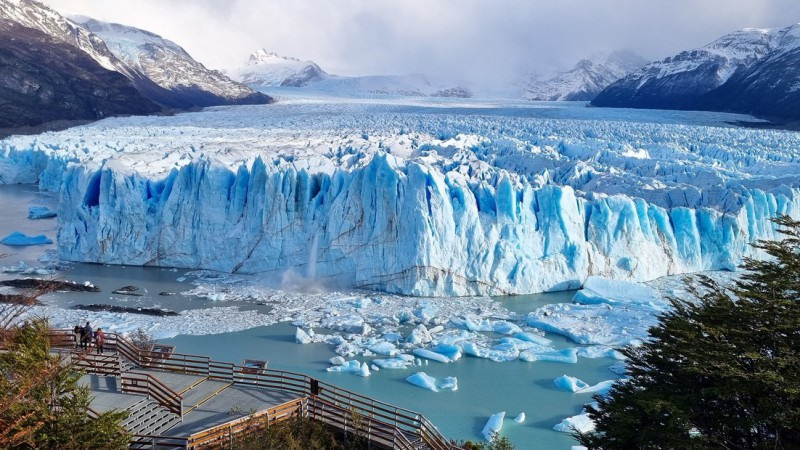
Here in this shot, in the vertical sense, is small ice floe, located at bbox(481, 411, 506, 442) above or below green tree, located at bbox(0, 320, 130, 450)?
below

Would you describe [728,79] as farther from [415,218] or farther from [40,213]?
[40,213]

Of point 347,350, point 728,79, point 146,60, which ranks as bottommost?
point 347,350

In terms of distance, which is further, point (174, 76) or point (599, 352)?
point (174, 76)

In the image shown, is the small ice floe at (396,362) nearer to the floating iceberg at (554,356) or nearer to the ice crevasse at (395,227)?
the floating iceberg at (554,356)

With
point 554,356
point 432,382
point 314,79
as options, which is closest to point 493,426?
point 432,382

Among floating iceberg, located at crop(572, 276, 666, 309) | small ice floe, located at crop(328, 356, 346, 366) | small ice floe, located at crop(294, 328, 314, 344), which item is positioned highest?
floating iceberg, located at crop(572, 276, 666, 309)

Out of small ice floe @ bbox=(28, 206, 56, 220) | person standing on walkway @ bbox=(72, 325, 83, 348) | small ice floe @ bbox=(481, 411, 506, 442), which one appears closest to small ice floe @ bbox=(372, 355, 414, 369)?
small ice floe @ bbox=(481, 411, 506, 442)

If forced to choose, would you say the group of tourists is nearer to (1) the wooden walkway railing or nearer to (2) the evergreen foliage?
(1) the wooden walkway railing

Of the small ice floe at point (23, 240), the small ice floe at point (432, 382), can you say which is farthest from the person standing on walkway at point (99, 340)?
the small ice floe at point (23, 240)
